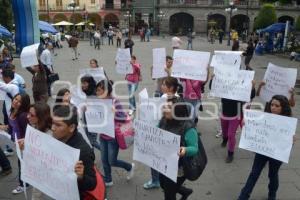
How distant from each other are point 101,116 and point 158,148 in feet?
4.66

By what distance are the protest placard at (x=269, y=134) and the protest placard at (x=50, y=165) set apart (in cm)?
264

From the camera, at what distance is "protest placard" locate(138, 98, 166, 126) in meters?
4.80

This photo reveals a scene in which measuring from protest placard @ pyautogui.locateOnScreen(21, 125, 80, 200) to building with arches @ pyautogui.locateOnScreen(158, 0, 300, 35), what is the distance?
55040mm

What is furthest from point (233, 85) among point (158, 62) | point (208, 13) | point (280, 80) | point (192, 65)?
point (208, 13)

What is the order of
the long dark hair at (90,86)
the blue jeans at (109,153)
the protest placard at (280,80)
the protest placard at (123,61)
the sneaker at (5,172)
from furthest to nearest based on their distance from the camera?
the protest placard at (123,61)
the protest placard at (280,80)
the sneaker at (5,172)
the long dark hair at (90,86)
the blue jeans at (109,153)

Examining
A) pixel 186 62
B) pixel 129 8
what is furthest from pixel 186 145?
pixel 129 8

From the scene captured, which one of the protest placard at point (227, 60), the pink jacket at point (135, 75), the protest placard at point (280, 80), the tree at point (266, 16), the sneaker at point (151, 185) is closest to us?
the sneaker at point (151, 185)

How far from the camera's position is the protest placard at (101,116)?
525 centimetres

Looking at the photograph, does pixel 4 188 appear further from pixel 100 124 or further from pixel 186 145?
pixel 186 145

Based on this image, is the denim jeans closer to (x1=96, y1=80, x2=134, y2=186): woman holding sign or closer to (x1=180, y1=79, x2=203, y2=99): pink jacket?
(x1=96, y1=80, x2=134, y2=186): woman holding sign

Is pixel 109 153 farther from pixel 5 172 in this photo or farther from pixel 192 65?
pixel 192 65

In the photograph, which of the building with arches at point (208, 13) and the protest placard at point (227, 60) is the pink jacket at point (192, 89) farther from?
the building with arches at point (208, 13)

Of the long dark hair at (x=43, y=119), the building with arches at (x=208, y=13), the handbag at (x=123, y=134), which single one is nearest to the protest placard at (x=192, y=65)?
the handbag at (x=123, y=134)

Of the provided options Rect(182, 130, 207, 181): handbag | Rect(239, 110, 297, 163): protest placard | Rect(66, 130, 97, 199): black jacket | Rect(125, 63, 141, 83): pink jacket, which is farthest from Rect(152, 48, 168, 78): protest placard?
Rect(66, 130, 97, 199): black jacket
